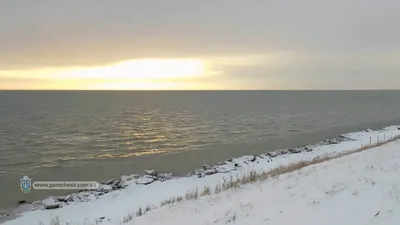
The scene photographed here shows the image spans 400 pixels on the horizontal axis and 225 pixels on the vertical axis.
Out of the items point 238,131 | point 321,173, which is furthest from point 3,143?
point 321,173

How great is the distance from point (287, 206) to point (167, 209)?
11.6 ft

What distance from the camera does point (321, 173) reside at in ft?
35.5

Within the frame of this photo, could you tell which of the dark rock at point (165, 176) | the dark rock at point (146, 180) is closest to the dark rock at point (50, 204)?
the dark rock at point (146, 180)

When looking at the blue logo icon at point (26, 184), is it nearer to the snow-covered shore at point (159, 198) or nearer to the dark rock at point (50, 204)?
the dark rock at point (50, 204)

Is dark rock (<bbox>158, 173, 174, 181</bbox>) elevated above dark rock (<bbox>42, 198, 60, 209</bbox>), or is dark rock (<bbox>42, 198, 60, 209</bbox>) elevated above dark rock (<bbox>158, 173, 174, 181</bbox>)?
dark rock (<bbox>158, 173, 174, 181</bbox>)

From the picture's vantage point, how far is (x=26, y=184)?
→ 67.1 feet

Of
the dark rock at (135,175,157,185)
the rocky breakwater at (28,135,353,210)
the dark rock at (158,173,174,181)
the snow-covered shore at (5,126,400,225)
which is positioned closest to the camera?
the snow-covered shore at (5,126,400,225)

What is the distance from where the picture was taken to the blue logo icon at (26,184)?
1935cm

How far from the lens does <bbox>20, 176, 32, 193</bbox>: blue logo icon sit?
63.5ft

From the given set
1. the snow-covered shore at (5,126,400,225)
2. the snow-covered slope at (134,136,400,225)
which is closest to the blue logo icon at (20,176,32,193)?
the snow-covered shore at (5,126,400,225)

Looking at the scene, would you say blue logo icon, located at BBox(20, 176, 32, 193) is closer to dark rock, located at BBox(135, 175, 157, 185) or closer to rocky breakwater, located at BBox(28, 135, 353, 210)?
rocky breakwater, located at BBox(28, 135, 353, 210)

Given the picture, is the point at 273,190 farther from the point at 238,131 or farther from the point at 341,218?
the point at 238,131

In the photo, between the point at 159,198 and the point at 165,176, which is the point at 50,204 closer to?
the point at 159,198

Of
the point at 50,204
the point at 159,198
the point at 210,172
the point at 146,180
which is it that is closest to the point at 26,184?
the point at 50,204
